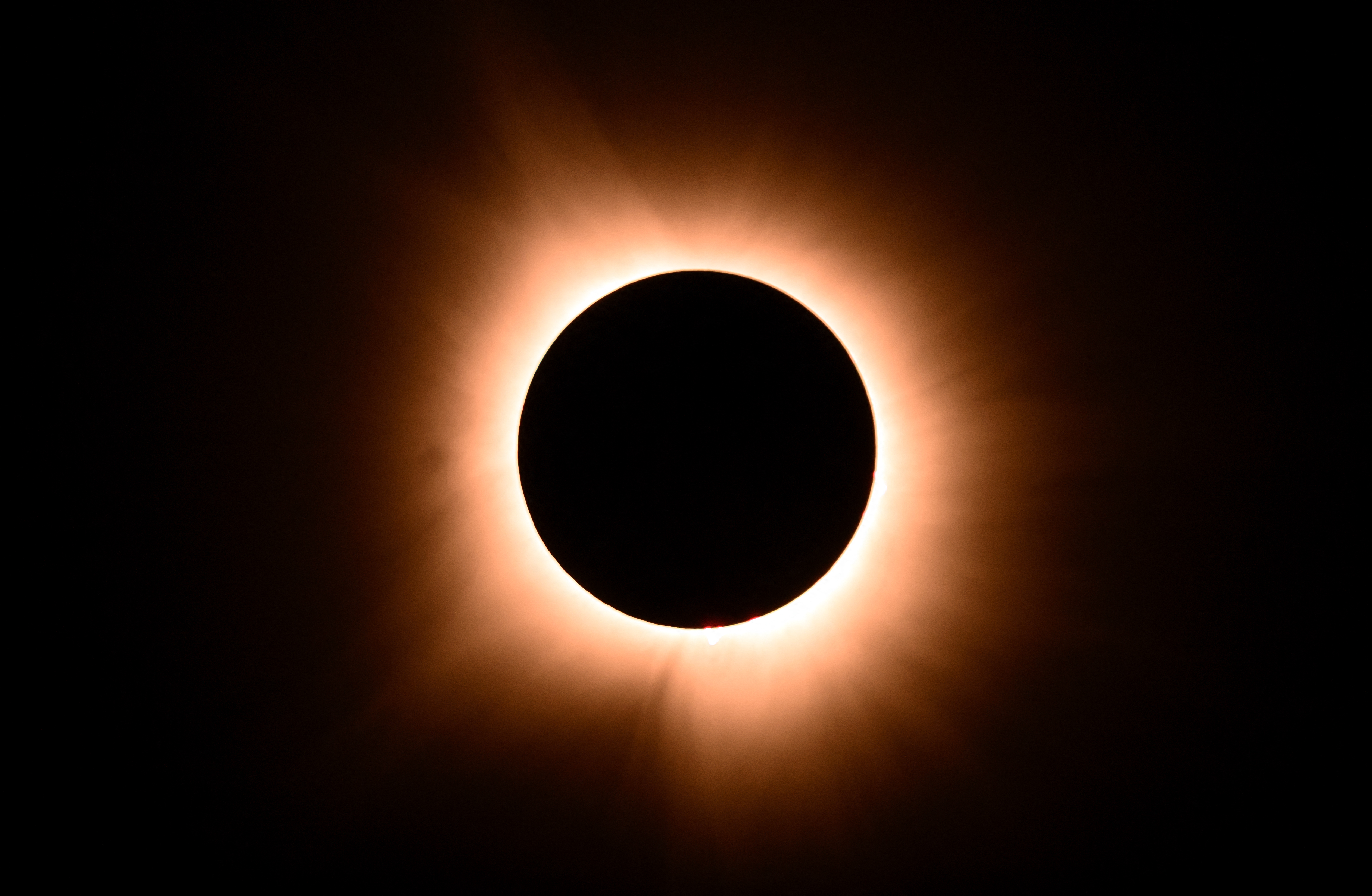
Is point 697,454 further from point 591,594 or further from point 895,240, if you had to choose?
point 895,240

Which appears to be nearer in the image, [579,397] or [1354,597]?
[579,397]

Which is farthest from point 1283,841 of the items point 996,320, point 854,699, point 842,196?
point 842,196

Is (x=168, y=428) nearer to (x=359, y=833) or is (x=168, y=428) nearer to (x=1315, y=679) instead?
(x=359, y=833)

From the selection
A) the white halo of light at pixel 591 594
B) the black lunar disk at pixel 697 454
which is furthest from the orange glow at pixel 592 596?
the black lunar disk at pixel 697 454

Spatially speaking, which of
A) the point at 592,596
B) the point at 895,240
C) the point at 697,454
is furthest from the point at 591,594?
the point at 895,240

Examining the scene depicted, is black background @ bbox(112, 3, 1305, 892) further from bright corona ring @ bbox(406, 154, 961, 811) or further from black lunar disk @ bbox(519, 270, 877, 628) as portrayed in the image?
black lunar disk @ bbox(519, 270, 877, 628)

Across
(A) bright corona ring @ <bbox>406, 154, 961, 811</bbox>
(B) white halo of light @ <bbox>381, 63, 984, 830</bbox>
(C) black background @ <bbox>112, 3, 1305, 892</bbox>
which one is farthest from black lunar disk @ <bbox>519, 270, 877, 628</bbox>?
(C) black background @ <bbox>112, 3, 1305, 892</bbox>

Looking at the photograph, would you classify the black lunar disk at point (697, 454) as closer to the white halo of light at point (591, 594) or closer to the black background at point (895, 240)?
the white halo of light at point (591, 594)
